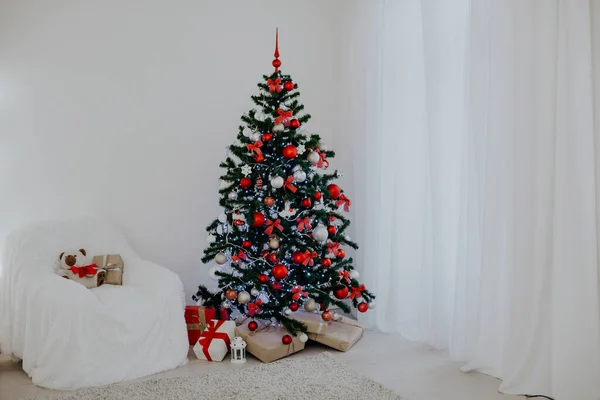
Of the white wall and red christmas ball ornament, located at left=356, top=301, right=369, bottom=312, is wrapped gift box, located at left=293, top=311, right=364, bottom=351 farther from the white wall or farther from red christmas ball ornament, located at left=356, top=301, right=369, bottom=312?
the white wall

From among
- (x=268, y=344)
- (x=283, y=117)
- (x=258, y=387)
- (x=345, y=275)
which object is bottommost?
(x=258, y=387)

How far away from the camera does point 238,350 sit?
3.16 meters

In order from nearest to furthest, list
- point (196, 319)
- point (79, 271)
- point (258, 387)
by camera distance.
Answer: point (258, 387)
point (79, 271)
point (196, 319)

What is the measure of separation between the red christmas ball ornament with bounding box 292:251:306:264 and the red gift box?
0.62 metres

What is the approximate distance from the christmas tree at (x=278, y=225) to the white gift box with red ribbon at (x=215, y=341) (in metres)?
0.16

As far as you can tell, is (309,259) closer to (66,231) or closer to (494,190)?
(494,190)

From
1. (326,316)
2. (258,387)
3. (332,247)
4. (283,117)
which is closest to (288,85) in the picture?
(283,117)

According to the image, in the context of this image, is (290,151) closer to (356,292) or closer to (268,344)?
(356,292)

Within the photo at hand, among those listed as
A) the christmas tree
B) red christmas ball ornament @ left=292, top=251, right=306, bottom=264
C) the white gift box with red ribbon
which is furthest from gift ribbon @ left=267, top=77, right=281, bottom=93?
the white gift box with red ribbon

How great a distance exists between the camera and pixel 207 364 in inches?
121

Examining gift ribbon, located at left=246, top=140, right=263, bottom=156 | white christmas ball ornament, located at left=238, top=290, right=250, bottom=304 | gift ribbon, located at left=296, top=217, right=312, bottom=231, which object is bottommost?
white christmas ball ornament, located at left=238, top=290, right=250, bottom=304

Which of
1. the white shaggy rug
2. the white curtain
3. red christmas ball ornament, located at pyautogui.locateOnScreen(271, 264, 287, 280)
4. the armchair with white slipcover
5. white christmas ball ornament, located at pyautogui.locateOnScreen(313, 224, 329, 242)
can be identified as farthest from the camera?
white christmas ball ornament, located at pyautogui.locateOnScreen(313, 224, 329, 242)

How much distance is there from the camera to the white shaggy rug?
255cm

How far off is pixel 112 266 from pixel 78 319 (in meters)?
0.57
